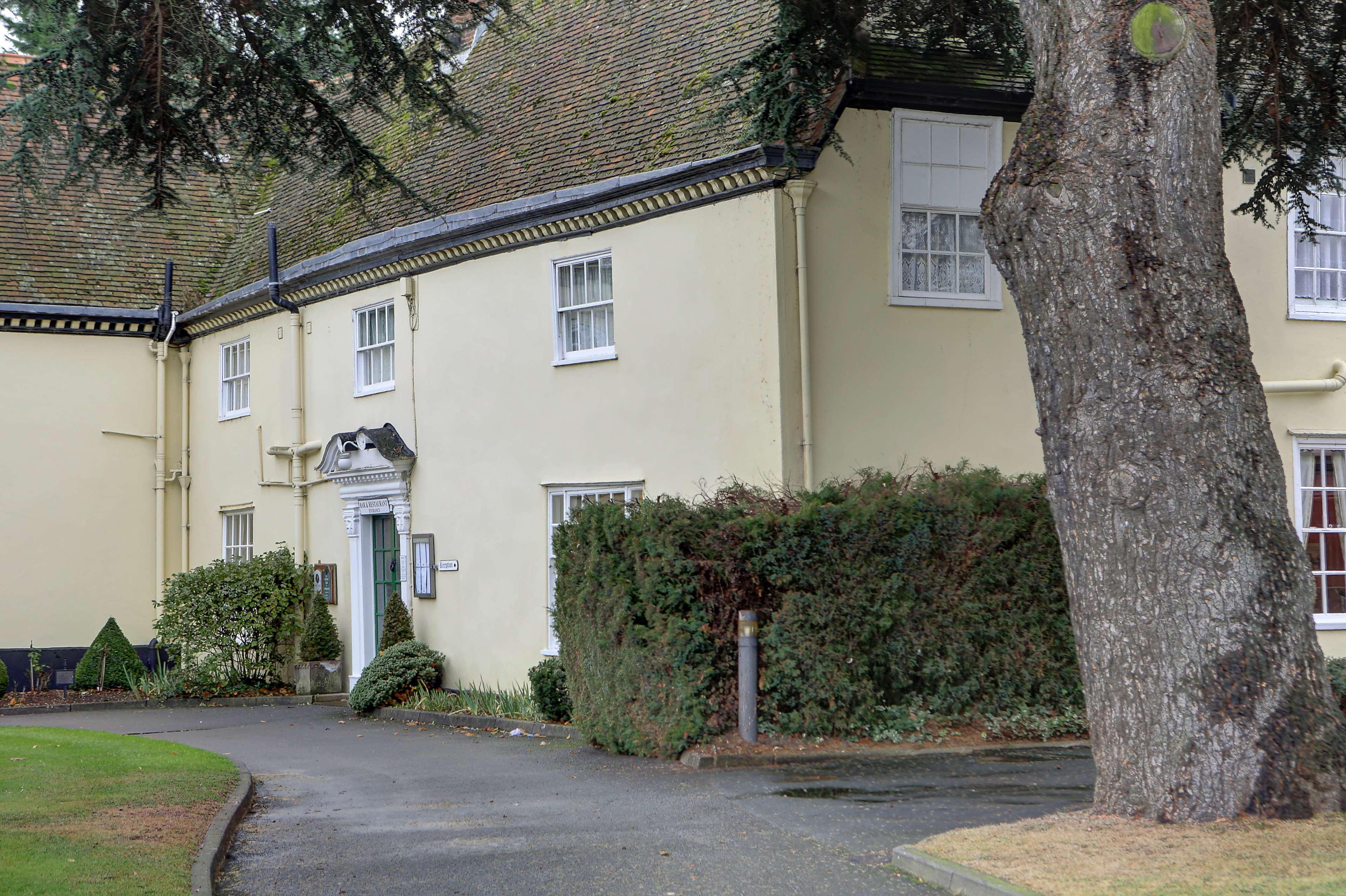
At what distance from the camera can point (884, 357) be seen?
536 inches

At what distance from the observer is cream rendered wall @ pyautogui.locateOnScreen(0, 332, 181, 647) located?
68.9 feet

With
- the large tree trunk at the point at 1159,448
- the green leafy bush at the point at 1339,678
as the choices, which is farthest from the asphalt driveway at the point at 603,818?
the green leafy bush at the point at 1339,678

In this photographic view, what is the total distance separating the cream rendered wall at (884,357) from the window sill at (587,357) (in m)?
2.54

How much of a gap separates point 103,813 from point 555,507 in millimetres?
7512

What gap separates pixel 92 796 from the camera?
365 inches

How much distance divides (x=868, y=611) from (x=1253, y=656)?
4.49 metres

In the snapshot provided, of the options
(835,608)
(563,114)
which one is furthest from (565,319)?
(835,608)

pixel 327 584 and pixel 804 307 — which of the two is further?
pixel 327 584

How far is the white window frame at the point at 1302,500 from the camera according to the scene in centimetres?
1513

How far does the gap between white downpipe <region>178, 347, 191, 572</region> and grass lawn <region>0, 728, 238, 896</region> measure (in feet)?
30.5

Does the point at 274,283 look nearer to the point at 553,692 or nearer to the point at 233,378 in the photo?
the point at 233,378

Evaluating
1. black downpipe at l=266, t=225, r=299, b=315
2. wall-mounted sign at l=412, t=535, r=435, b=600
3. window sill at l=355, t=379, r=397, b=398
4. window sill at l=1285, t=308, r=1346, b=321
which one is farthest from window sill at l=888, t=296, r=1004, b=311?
black downpipe at l=266, t=225, r=299, b=315

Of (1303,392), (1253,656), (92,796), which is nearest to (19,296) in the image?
(92,796)

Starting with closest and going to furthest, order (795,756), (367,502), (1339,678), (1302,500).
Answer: (795,756) < (1339,678) < (1302,500) < (367,502)
